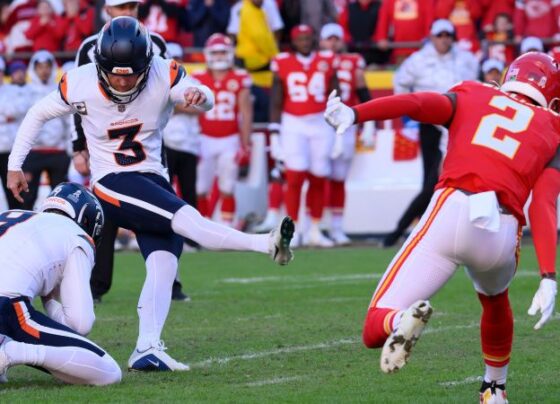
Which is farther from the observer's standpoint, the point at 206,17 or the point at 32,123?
the point at 206,17

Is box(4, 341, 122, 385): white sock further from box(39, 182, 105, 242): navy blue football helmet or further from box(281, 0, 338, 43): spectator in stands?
box(281, 0, 338, 43): spectator in stands

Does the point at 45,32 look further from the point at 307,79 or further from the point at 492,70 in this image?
the point at 492,70

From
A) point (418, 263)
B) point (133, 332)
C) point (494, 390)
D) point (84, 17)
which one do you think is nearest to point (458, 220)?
point (418, 263)

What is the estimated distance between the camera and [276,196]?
13.2 meters

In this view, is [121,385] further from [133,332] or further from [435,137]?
[435,137]

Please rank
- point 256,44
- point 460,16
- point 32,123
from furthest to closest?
point 460,16, point 256,44, point 32,123

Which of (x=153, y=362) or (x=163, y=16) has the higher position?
(x=153, y=362)

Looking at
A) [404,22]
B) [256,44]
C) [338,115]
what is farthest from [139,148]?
[404,22]

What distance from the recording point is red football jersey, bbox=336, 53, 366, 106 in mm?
12812

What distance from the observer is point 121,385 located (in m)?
5.46

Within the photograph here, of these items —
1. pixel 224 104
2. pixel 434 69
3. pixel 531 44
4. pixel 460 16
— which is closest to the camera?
pixel 434 69

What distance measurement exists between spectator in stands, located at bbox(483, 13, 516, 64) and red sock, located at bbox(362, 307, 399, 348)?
988 cm

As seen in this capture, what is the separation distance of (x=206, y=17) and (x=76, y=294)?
10.2m

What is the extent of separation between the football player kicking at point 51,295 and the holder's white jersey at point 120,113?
18.9 inches
